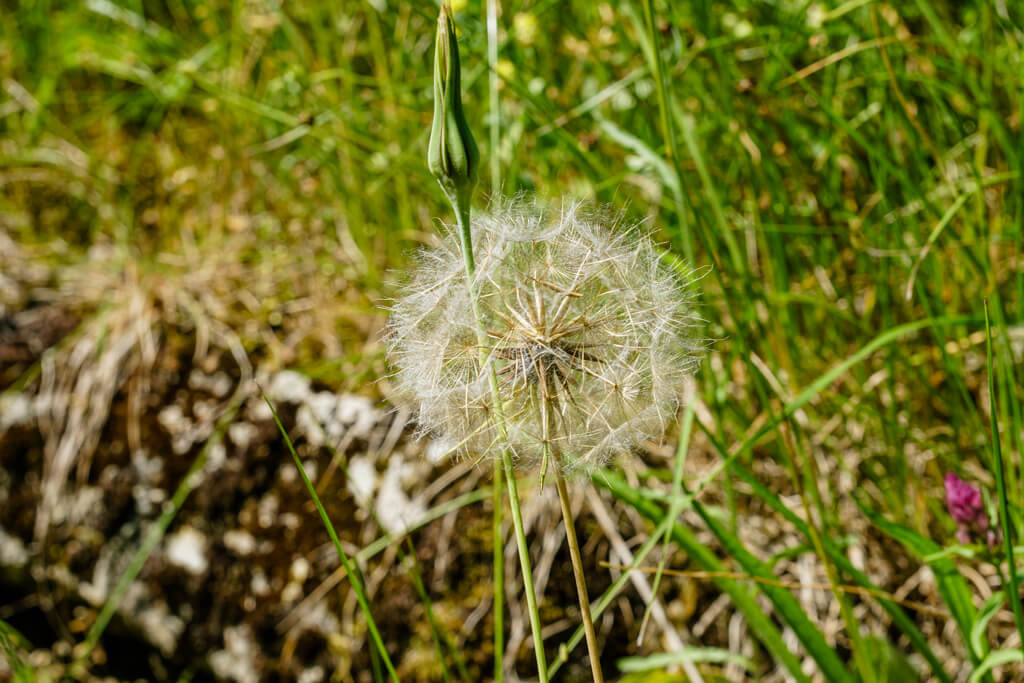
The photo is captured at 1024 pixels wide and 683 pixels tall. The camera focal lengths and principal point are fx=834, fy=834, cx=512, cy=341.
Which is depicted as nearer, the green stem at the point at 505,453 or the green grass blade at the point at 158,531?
the green stem at the point at 505,453

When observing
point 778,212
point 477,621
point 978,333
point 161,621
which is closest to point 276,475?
point 161,621

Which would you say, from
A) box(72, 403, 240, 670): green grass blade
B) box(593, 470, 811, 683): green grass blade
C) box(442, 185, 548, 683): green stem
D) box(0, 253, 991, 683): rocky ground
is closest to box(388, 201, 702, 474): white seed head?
box(442, 185, 548, 683): green stem

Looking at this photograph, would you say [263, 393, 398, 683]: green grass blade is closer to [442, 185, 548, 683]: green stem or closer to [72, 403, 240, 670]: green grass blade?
[442, 185, 548, 683]: green stem

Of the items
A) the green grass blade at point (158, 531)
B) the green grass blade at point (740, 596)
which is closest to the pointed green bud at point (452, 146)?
the green grass blade at point (740, 596)

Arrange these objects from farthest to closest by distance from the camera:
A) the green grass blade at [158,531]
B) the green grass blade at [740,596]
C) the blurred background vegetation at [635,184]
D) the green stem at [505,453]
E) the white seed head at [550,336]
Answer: the green grass blade at [158,531]
the blurred background vegetation at [635,184]
the green grass blade at [740,596]
the white seed head at [550,336]
the green stem at [505,453]

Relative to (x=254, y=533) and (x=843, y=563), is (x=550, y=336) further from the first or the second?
(x=254, y=533)

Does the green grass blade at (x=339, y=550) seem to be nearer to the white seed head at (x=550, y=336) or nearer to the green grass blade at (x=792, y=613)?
the white seed head at (x=550, y=336)
